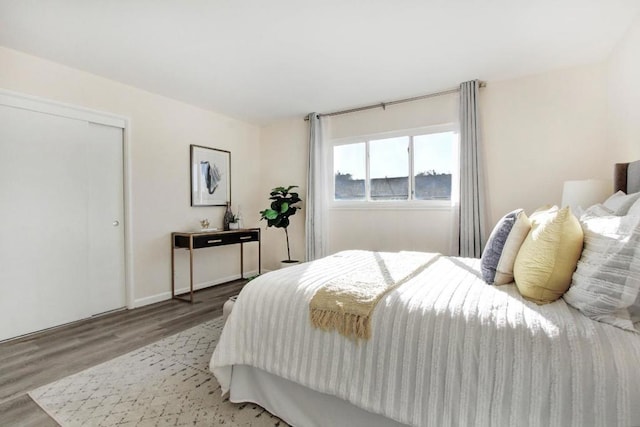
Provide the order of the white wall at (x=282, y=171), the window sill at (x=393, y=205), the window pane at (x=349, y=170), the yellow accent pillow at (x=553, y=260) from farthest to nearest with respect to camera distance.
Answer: the white wall at (x=282, y=171) < the window pane at (x=349, y=170) < the window sill at (x=393, y=205) < the yellow accent pillow at (x=553, y=260)

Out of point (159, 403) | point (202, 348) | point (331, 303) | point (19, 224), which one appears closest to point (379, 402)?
point (331, 303)

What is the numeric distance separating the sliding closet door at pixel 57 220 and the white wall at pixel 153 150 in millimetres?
169

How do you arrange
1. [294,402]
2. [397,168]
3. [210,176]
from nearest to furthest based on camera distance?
1. [294,402]
2. [397,168]
3. [210,176]

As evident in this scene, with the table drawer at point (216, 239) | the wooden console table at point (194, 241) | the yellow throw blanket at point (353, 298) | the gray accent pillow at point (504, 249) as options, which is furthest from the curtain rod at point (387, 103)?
the yellow throw blanket at point (353, 298)

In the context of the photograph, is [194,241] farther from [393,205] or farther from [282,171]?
[393,205]

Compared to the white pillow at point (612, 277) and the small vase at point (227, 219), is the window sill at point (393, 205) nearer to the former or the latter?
the small vase at point (227, 219)

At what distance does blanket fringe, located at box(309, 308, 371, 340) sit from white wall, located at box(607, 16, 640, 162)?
8.33 ft

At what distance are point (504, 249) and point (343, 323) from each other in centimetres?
101

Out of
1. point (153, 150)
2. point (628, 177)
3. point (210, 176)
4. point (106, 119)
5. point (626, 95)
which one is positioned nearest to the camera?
point (628, 177)

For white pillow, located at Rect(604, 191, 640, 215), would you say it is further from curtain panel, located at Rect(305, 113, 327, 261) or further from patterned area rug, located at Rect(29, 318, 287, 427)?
curtain panel, located at Rect(305, 113, 327, 261)

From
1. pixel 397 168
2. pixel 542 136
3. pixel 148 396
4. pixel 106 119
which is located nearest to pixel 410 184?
pixel 397 168

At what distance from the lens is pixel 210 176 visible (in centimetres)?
445

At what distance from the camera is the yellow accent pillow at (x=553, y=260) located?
4.40 feet

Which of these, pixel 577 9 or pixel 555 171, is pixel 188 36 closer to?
pixel 577 9
